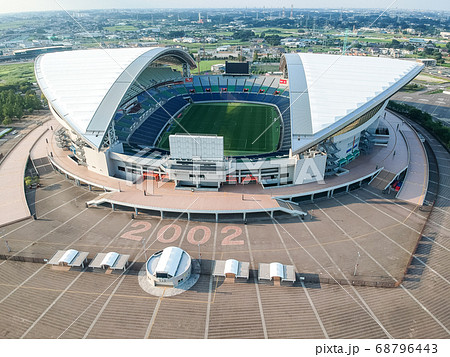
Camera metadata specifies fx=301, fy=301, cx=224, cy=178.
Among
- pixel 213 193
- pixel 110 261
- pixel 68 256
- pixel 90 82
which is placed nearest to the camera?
pixel 110 261

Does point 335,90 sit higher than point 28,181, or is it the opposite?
point 335,90

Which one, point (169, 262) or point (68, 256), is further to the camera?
point (68, 256)

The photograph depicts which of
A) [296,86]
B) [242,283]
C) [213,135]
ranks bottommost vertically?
[242,283]

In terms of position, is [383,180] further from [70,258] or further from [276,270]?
[70,258]

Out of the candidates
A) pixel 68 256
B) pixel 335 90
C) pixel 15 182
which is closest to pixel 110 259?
pixel 68 256

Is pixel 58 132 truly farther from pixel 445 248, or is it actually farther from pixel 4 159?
pixel 445 248

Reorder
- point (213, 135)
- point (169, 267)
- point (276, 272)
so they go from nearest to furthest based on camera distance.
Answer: point (169, 267) < point (276, 272) < point (213, 135)
